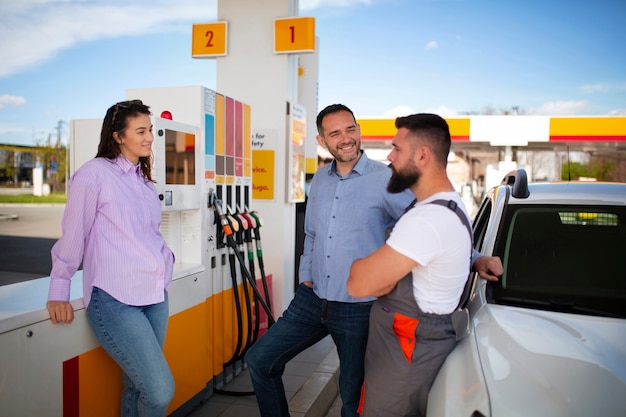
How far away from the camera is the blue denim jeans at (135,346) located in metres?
2.62

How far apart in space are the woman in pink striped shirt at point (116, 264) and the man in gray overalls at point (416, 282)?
3.47 ft

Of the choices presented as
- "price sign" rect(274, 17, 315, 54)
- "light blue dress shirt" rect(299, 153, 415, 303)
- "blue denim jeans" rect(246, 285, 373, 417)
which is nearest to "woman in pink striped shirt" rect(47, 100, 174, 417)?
"blue denim jeans" rect(246, 285, 373, 417)

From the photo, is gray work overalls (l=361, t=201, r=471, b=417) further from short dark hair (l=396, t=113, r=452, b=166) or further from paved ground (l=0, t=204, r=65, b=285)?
paved ground (l=0, t=204, r=65, b=285)

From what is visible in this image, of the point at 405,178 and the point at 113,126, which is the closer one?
the point at 405,178

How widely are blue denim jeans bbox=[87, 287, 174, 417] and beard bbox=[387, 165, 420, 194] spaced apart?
1.35 metres

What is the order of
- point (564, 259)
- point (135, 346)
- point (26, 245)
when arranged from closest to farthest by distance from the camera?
point (135, 346), point (564, 259), point (26, 245)

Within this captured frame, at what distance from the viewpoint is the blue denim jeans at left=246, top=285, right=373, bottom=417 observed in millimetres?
2949

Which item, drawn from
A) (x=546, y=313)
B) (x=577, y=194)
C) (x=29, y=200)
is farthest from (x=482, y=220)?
(x=29, y=200)

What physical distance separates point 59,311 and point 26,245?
14.2 meters

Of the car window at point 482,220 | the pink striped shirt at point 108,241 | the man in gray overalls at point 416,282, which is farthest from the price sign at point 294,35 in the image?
the man in gray overalls at point 416,282

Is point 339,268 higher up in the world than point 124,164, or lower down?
lower down

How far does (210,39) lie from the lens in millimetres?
6492

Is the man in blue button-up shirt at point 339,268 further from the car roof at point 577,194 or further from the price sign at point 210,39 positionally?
the price sign at point 210,39

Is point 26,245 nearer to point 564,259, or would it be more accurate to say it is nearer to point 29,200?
point 564,259
